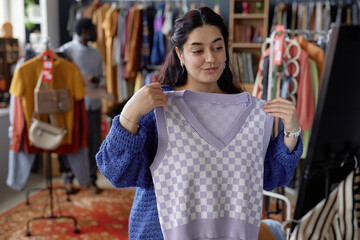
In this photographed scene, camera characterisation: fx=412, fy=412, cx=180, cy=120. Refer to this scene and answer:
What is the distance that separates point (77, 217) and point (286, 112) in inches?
103

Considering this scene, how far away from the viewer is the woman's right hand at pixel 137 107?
113cm

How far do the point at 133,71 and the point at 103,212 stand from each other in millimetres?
1884

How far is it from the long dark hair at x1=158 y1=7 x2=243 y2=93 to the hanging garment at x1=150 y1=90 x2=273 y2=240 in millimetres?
120

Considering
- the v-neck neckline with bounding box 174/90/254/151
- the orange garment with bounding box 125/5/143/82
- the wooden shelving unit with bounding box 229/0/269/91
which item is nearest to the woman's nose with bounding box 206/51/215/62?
the v-neck neckline with bounding box 174/90/254/151

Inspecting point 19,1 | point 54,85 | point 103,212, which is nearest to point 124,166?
point 54,85

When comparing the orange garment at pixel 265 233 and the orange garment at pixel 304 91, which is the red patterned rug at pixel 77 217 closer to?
the orange garment at pixel 304 91

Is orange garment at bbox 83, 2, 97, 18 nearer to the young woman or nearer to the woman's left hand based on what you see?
the young woman

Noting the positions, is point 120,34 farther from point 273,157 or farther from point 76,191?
point 273,157

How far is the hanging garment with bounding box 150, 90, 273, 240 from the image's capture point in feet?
3.91

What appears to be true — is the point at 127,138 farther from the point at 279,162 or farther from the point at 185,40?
the point at 279,162

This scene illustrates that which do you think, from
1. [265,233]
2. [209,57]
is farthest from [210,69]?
[265,233]

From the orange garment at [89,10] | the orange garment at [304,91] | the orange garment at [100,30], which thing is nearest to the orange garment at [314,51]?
the orange garment at [304,91]

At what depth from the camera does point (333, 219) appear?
37.6 inches

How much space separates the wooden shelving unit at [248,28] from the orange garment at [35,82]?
2025mm
